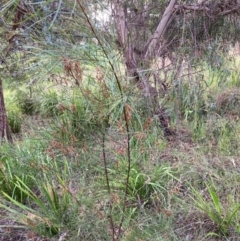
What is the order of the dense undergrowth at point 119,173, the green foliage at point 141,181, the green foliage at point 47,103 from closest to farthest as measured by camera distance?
the dense undergrowth at point 119,173
the green foliage at point 141,181
the green foliage at point 47,103

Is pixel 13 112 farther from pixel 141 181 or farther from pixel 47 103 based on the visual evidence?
pixel 141 181

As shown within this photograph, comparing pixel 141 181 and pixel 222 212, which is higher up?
pixel 141 181

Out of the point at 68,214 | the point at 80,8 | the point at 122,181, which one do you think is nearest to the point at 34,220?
the point at 68,214

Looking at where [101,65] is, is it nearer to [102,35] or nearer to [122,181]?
[102,35]

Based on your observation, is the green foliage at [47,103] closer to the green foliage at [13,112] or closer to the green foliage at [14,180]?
the green foliage at [13,112]

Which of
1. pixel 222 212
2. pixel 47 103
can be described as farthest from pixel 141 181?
pixel 47 103

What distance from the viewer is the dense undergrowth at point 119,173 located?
1.74 meters

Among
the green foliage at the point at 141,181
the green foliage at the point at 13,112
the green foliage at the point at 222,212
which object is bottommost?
the green foliage at the point at 222,212

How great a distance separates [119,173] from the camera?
90.6 inches

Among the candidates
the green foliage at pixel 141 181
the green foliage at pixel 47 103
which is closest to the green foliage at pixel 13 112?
Answer: the green foliage at pixel 47 103

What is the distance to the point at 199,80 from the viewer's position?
3295 millimetres

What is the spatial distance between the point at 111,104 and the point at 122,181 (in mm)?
949

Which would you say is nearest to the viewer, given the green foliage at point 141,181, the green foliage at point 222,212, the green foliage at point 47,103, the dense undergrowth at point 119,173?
the dense undergrowth at point 119,173

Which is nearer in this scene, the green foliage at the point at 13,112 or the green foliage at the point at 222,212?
the green foliage at the point at 222,212
